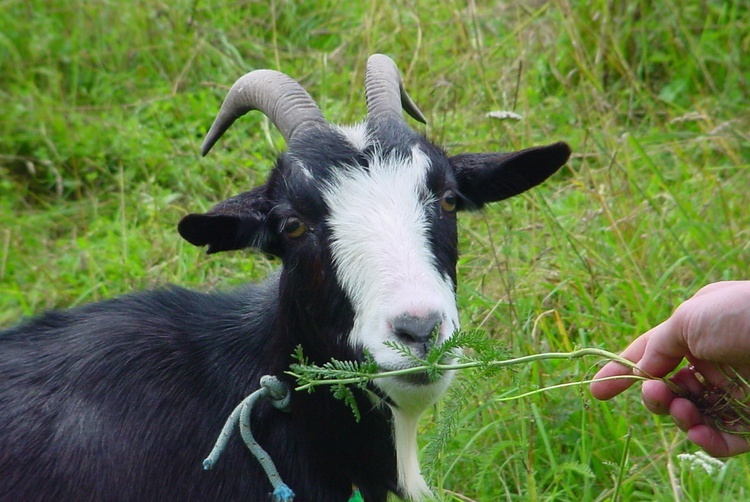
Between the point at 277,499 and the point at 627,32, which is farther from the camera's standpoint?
the point at 627,32

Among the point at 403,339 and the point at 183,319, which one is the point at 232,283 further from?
the point at 403,339

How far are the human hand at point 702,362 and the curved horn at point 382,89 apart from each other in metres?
1.34

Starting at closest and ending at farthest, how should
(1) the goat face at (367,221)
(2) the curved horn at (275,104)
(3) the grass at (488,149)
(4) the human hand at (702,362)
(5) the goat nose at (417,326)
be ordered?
(4) the human hand at (702,362), (5) the goat nose at (417,326), (1) the goat face at (367,221), (2) the curved horn at (275,104), (3) the grass at (488,149)

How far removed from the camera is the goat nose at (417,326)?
127 inches

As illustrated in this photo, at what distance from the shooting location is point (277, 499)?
3.85 meters

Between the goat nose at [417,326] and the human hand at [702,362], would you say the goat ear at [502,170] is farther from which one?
the goat nose at [417,326]

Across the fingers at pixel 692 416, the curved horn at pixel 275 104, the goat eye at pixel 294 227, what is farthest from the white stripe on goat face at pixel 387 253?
the fingers at pixel 692 416

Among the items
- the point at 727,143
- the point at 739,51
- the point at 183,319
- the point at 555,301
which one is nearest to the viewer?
the point at 183,319

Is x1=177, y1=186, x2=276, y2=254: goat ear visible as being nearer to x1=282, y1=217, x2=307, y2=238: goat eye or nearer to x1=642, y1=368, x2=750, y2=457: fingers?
x1=282, y1=217, x2=307, y2=238: goat eye

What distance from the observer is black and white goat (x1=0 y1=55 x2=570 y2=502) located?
3732 mm

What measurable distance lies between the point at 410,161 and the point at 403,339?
0.89 meters

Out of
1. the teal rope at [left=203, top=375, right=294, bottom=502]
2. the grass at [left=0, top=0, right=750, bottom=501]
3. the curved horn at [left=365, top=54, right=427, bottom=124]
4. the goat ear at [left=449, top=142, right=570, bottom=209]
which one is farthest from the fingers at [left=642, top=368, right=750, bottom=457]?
the curved horn at [left=365, top=54, right=427, bottom=124]

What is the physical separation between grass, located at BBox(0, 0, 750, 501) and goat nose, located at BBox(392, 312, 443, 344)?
3.69ft

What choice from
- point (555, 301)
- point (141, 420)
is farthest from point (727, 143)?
point (141, 420)
